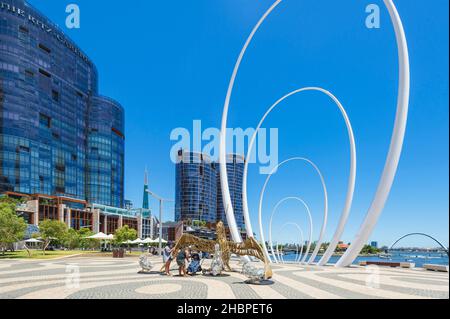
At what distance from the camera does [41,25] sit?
10500 cm

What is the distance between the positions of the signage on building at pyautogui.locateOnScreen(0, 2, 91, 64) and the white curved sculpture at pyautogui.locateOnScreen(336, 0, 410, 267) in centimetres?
10132

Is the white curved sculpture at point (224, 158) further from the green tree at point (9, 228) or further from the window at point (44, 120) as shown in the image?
the window at point (44, 120)

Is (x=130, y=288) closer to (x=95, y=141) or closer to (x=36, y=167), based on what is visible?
(x=36, y=167)

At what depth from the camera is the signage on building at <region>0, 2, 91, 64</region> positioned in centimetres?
9384

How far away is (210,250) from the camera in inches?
825

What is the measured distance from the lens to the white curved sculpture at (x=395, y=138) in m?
23.0

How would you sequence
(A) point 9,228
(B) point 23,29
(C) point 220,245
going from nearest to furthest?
(C) point 220,245
(A) point 9,228
(B) point 23,29

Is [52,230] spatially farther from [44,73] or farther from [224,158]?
[44,73]

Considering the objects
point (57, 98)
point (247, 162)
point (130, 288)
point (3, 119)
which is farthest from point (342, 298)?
point (57, 98)

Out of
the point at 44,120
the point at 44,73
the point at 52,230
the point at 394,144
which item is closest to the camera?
the point at 394,144

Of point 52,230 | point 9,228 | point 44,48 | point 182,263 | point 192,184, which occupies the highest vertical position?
point 44,48

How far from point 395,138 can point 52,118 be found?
10306cm

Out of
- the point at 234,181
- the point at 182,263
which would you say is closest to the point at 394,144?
the point at 182,263

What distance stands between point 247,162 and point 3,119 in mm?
74550
